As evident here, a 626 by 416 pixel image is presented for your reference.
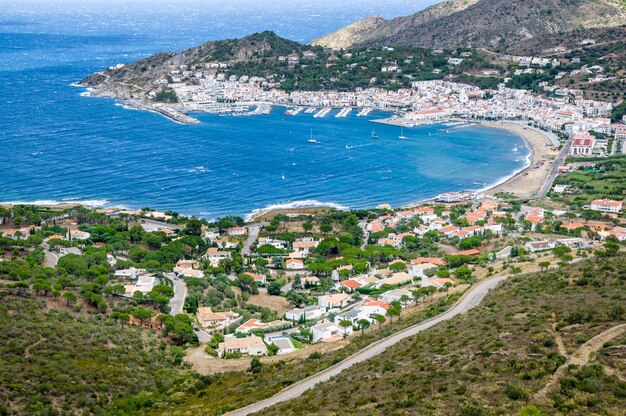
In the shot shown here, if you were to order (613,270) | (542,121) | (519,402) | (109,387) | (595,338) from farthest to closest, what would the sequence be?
(542,121)
(613,270)
(109,387)
(595,338)
(519,402)

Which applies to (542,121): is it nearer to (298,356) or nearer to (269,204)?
(269,204)

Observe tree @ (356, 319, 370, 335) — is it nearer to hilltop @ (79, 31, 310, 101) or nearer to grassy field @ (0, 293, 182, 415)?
grassy field @ (0, 293, 182, 415)

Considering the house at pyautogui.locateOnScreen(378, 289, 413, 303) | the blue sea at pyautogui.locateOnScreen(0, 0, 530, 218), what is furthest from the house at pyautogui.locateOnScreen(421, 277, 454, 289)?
the blue sea at pyautogui.locateOnScreen(0, 0, 530, 218)

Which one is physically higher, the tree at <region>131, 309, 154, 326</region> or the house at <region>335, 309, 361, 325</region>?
the tree at <region>131, 309, 154, 326</region>

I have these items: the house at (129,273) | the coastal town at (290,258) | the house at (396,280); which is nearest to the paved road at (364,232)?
the coastal town at (290,258)

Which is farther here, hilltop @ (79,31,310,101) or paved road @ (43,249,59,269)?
hilltop @ (79,31,310,101)

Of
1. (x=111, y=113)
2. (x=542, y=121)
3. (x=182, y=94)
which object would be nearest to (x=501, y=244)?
(x=542, y=121)

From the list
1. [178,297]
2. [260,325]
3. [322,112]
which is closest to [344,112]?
[322,112]
